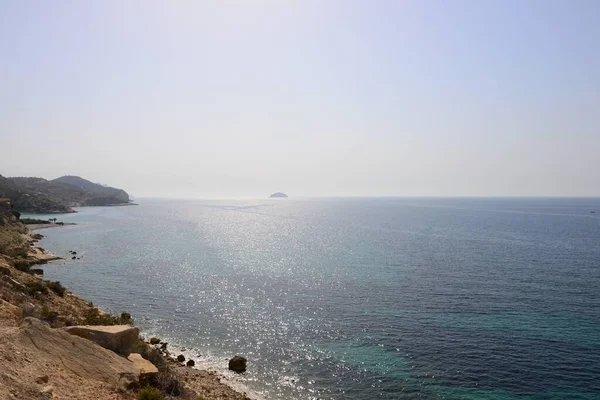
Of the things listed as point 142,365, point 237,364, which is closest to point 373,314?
point 237,364

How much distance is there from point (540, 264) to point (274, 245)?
76.7 meters

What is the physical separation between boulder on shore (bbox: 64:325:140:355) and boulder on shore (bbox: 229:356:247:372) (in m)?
12.0

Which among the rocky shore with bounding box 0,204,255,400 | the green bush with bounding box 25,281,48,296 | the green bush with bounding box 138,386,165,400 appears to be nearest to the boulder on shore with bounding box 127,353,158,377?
the rocky shore with bounding box 0,204,255,400

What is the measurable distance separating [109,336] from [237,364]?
14.6 metres

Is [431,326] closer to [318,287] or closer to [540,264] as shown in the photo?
[318,287]

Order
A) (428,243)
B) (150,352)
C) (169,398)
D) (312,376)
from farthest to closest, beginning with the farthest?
(428,243), (312,376), (150,352), (169,398)

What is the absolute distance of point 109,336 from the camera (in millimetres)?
26938

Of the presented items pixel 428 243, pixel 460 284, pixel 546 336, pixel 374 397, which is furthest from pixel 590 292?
pixel 428 243

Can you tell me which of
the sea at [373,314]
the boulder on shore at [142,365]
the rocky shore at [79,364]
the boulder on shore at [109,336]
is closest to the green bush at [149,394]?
the rocky shore at [79,364]

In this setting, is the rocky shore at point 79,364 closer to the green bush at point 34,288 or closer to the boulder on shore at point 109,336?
the boulder on shore at point 109,336

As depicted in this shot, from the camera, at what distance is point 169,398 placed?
925 inches

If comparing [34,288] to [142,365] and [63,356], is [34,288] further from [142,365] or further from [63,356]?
[63,356]

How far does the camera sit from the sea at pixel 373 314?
3600cm

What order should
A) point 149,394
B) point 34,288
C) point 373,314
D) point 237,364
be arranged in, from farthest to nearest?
1. point 373,314
2. point 34,288
3. point 237,364
4. point 149,394
